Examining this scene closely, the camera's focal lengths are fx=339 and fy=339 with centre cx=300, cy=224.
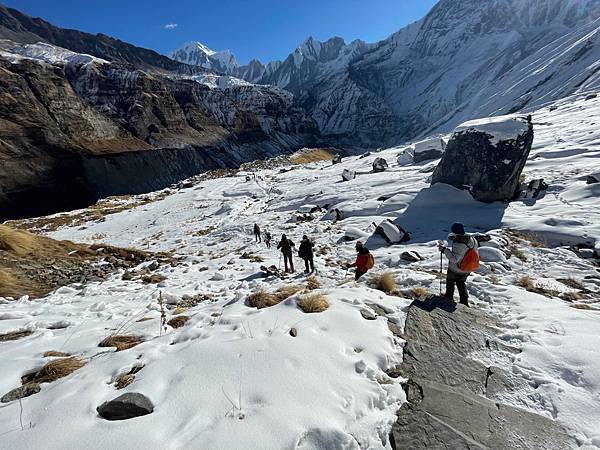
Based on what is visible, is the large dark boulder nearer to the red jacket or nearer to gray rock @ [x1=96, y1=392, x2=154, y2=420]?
the red jacket

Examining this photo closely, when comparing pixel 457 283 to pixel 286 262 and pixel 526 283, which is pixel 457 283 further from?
pixel 286 262

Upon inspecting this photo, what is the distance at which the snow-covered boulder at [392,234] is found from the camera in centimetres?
1619

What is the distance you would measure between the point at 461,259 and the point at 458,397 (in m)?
3.26

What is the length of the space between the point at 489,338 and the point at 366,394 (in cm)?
295

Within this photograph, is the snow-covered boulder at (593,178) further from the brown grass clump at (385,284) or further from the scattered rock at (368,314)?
the scattered rock at (368,314)

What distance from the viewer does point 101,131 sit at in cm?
9194

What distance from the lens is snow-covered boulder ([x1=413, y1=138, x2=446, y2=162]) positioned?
40188 millimetres

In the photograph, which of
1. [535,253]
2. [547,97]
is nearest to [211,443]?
[535,253]

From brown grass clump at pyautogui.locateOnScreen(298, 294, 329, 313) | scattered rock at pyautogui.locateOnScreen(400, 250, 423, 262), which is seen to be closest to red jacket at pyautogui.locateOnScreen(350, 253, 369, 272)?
brown grass clump at pyautogui.locateOnScreen(298, 294, 329, 313)

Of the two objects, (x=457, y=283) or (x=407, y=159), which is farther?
(x=407, y=159)

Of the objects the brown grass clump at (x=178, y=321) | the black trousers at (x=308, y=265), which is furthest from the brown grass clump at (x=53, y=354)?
the black trousers at (x=308, y=265)

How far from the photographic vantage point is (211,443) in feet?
10.9

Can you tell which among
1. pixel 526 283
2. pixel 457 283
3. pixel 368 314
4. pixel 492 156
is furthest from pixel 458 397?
pixel 492 156

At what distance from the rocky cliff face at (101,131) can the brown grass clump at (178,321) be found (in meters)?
74.3
